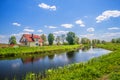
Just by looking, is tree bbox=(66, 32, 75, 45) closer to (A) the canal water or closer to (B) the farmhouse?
(B) the farmhouse

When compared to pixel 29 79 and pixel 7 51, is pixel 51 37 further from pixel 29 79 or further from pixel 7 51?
pixel 29 79

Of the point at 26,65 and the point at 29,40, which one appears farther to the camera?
the point at 29,40

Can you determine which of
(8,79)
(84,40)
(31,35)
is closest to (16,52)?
(8,79)

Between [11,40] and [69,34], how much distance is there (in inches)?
1681

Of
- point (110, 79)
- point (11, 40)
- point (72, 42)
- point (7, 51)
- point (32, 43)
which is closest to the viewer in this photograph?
point (110, 79)

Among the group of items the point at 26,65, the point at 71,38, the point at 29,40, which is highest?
the point at 71,38

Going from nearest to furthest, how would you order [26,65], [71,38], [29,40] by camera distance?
1. [26,65]
2. [29,40]
3. [71,38]

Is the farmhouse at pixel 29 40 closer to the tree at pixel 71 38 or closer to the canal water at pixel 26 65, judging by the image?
the tree at pixel 71 38

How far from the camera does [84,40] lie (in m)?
189

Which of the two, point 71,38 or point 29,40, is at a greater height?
point 71,38

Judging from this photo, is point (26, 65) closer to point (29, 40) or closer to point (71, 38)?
point (29, 40)

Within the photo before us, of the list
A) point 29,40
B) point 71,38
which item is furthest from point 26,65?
point 71,38

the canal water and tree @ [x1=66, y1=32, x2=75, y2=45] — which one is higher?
tree @ [x1=66, y1=32, x2=75, y2=45]

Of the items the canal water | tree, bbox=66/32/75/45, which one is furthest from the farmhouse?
the canal water
